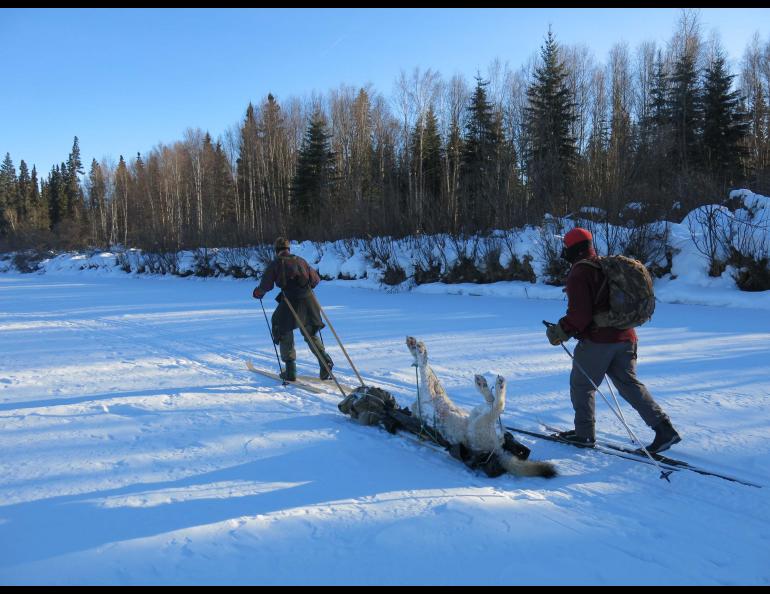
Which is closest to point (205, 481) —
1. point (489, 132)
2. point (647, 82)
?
point (489, 132)

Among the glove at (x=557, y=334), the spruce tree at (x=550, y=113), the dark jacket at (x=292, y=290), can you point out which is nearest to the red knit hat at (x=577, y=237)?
the glove at (x=557, y=334)

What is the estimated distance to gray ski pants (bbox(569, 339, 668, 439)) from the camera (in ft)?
11.5

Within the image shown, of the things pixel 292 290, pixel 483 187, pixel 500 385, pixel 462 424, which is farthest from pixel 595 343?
pixel 483 187

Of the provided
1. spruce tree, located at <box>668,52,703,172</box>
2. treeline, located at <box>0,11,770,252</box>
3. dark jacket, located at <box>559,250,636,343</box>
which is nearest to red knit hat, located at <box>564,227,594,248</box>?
dark jacket, located at <box>559,250,636,343</box>

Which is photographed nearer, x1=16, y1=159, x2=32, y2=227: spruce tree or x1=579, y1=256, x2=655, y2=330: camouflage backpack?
x1=579, y1=256, x2=655, y2=330: camouflage backpack

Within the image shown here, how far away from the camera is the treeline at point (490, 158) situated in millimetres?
16062

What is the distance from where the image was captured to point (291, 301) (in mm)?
6086

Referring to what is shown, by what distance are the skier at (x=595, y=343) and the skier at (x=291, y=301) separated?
3.14 m

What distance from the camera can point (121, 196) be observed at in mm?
52062

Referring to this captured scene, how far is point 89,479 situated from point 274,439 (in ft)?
4.27

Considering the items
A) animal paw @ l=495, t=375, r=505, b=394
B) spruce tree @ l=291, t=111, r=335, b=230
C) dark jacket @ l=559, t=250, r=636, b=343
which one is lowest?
animal paw @ l=495, t=375, r=505, b=394

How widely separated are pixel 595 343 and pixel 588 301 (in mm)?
333

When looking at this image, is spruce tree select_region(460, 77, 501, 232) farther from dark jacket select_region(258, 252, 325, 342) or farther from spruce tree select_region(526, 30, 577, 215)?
dark jacket select_region(258, 252, 325, 342)

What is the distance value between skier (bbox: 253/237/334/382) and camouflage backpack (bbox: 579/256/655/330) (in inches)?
135
